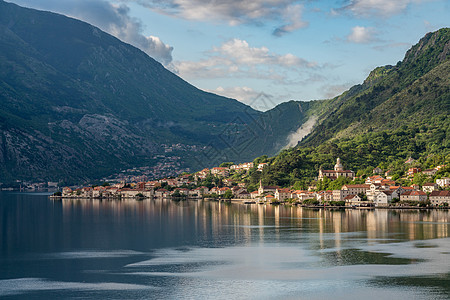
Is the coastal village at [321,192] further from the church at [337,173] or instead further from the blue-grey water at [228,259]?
the blue-grey water at [228,259]

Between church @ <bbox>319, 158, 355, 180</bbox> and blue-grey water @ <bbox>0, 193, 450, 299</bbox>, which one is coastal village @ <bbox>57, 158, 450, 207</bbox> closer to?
church @ <bbox>319, 158, 355, 180</bbox>

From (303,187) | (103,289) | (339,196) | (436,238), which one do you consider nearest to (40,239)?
(103,289)

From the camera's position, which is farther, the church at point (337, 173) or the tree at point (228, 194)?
the tree at point (228, 194)

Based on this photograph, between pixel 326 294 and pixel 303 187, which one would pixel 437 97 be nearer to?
pixel 303 187

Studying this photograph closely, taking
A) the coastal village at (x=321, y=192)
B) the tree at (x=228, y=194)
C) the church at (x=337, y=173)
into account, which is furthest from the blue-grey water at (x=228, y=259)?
the tree at (x=228, y=194)

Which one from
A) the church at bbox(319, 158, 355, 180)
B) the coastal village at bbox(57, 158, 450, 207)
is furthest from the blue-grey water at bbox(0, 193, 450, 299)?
the church at bbox(319, 158, 355, 180)

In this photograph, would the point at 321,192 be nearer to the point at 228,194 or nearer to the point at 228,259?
the point at 228,194

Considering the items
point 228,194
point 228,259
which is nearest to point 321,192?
point 228,194
